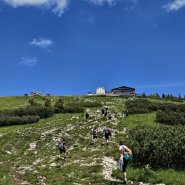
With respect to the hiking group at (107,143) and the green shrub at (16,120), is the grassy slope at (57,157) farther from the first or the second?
the green shrub at (16,120)

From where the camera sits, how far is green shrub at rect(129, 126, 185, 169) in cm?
4138

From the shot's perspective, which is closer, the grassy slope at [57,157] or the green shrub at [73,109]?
the grassy slope at [57,157]

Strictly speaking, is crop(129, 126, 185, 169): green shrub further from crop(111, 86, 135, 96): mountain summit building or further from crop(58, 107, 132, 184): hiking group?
crop(111, 86, 135, 96): mountain summit building

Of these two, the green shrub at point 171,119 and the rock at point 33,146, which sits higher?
the green shrub at point 171,119

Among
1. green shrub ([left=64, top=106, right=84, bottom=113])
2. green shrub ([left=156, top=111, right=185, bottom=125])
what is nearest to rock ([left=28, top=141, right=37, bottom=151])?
green shrub ([left=156, top=111, right=185, bottom=125])

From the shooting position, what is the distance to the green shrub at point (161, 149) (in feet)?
136

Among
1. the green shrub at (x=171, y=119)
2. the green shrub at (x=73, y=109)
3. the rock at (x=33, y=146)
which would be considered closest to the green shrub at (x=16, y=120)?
the green shrub at (x=73, y=109)

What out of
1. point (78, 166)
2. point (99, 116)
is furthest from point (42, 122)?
point (78, 166)

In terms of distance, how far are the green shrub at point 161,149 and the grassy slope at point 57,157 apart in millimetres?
1772

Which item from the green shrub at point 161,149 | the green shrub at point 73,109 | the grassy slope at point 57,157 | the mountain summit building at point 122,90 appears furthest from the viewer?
the mountain summit building at point 122,90

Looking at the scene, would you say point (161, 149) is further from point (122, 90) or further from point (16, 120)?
point (122, 90)

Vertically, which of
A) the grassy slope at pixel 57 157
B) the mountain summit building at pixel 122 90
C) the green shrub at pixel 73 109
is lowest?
the grassy slope at pixel 57 157

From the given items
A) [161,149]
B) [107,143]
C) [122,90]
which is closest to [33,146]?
[107,143]

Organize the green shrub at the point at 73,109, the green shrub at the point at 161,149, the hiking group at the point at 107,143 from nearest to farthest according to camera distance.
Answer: the hiking group at the point at 107,143, the green shrub at the point at 161,149, the green shrub at the point at 73,109
